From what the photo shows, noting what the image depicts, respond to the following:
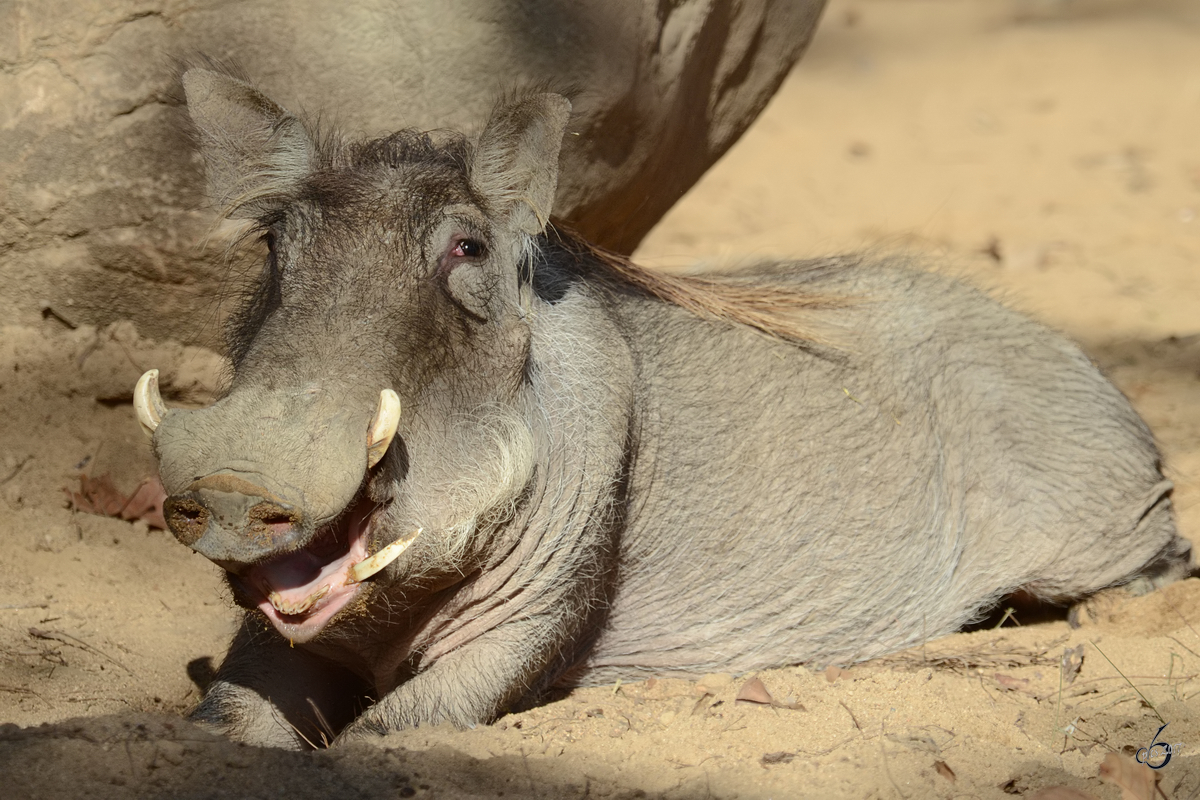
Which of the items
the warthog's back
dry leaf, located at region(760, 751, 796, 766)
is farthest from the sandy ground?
the warthog's back

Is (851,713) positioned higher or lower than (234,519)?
lower

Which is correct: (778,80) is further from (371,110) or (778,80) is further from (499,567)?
(499,567)

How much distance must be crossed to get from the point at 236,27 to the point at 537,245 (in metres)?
1.26

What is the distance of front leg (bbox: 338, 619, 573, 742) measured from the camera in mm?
2766

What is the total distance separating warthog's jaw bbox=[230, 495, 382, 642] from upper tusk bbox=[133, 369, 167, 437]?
1.15 feet

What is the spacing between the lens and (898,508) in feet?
11.8

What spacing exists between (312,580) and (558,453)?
727 millimetres

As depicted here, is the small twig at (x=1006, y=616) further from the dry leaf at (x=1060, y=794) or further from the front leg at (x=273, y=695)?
the front leg at (x=273, y=695)

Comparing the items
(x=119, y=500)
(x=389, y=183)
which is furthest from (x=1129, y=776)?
(x=119, y=500)

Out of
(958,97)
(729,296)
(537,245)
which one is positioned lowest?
(958,97)

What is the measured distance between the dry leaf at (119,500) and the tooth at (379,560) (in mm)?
1446

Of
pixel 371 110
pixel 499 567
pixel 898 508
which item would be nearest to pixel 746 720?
pixel 499 567

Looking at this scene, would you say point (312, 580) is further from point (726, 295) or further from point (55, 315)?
point (55, 315)

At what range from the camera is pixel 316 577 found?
2492 millimetres
